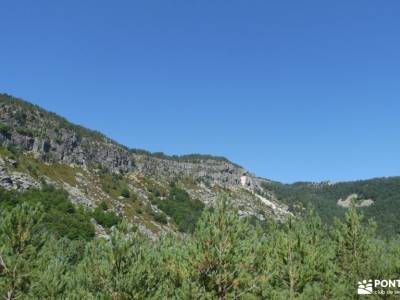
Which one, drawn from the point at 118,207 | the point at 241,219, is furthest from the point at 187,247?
the point at 118,207

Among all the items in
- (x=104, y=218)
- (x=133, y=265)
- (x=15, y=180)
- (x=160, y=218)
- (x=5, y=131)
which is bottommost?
(x=133, y=265)

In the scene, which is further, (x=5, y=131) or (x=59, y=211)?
(x=5, y=131)

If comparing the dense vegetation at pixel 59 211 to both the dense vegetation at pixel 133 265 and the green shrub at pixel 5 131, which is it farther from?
the dense vegetation at pixel 133 265

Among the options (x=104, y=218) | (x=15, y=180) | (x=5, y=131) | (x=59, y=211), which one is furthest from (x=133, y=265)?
(x=5, y=131)

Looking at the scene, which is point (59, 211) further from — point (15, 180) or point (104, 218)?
point (15, 180)

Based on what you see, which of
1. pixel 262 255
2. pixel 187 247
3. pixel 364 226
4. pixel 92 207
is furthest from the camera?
pixel 92 207

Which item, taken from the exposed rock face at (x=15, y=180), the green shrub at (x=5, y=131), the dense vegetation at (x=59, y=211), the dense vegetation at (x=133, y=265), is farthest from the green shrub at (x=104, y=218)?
the dense vegetation at (x=133, y=265)

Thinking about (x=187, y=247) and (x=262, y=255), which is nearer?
(x=187, y=247)

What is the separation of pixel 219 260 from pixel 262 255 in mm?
9257

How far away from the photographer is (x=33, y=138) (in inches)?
7288

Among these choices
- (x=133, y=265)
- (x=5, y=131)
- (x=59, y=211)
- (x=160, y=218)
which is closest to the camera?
(x=133, y=265)

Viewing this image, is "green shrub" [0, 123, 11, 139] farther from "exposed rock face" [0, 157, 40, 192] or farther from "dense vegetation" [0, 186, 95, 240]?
"dense vegetation" [0, 186, 95, 240]

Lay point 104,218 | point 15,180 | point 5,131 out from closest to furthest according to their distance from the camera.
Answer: point 15,180, point 104,218, point 5,131

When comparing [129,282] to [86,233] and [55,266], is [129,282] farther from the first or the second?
[86,233]
